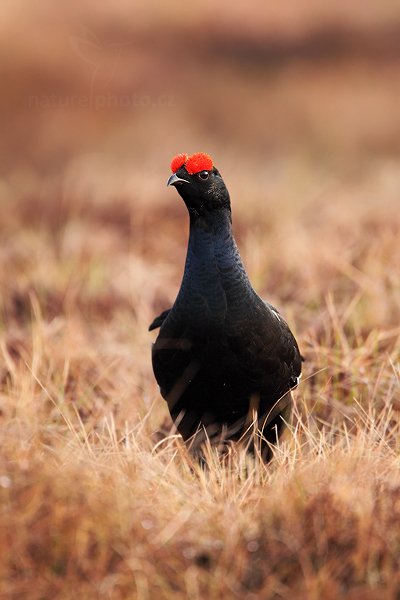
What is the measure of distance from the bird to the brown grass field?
201 millimetres

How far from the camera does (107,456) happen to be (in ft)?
9.64

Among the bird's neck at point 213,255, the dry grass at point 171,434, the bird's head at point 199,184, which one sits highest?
the bird's head at point 199,184

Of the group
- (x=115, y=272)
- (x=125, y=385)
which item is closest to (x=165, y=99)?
(x=115, y=272)

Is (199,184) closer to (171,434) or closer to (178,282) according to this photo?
(171,434)

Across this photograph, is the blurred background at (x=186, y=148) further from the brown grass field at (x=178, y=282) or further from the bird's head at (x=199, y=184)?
the bird's head at (x=199, y=184)

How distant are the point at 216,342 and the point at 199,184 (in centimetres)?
63

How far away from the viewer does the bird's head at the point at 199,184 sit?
339 centimetres

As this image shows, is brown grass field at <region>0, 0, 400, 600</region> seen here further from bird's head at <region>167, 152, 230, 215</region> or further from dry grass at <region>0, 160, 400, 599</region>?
bird's head at <region>167, 152, 230, 215</region>

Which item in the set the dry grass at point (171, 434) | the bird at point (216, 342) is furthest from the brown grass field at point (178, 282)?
the bird at point (216, 342)

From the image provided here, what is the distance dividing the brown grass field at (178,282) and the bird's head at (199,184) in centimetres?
86

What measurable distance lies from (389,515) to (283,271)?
3.41m

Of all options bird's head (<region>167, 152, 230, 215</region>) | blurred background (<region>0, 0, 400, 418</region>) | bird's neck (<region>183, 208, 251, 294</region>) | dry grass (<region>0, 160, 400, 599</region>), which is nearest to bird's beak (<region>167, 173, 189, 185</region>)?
bird's head (<region>167, 152, 230, 215</region>)

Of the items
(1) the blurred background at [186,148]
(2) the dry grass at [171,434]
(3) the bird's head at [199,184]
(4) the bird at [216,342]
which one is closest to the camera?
(2) the dry grass at [171,434]

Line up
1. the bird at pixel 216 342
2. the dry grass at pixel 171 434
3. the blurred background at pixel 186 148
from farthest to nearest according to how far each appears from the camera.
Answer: the blurred background at pixel 186 148
the bird at pixel 216 342
the dry grass at pixel 171 434
